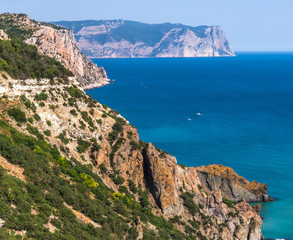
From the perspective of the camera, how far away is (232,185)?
7156 cm

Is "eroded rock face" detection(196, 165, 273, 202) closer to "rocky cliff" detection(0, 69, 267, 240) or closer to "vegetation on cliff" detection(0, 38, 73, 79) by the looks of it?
"rocky cliff" detection(0, 69, 267, 240)

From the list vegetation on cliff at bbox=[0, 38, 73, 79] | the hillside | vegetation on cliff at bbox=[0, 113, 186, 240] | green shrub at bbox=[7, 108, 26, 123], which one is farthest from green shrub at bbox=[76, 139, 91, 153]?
vegetation on cliff at bbox=[0, 38, 73, 79]

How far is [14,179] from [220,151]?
3039 inches

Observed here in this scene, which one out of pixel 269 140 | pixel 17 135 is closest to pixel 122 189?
pixel 17 135

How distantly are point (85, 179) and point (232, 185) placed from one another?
138 feet

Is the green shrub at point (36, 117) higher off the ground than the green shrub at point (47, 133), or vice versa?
the green shrub at point (36, 117)

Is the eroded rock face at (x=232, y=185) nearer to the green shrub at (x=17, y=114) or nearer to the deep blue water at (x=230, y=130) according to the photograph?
the deep blue water at (x=230, y=130)

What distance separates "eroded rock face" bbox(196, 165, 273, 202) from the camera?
70062 mm

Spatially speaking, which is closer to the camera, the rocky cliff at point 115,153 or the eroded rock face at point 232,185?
the rocky cliff at point 115,153

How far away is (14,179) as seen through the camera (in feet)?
86.7

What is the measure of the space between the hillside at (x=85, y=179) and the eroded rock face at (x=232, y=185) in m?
8.84

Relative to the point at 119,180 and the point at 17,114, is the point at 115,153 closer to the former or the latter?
the point at 119,180

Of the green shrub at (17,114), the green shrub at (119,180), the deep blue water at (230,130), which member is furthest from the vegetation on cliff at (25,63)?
the deep blue water at (230,130)

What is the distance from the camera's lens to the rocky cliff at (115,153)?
44125mm
